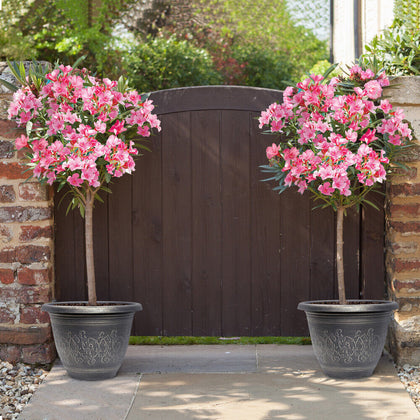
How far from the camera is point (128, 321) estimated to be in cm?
384

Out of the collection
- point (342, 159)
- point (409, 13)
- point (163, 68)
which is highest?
point (163, 68)

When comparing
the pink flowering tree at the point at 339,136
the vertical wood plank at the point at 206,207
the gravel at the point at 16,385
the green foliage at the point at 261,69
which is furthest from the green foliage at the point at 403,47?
the green foliage at the point at 261,69

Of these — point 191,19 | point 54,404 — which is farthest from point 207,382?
point 191,19

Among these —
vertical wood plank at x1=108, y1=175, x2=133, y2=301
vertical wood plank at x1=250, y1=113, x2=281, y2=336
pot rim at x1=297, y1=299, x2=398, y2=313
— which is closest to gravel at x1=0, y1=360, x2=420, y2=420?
pot rim at x1=297, y1=299, x2=398, y2=313

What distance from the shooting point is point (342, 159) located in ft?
12.1

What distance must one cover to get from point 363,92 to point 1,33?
8.97 metres

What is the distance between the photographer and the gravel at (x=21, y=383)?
137 inches

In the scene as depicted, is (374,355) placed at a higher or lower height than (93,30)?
lower

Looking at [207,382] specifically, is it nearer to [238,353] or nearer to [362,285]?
[238,353]

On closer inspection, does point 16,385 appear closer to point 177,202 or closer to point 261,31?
point 177,202

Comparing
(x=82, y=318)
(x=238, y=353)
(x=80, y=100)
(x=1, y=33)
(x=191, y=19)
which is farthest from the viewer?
(x=191, y=19)

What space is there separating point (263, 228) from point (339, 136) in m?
0.97

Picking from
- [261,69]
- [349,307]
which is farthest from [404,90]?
[261,69]

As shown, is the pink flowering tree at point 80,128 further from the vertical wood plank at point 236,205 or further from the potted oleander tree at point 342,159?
the potted oleander tree at point 342,159
